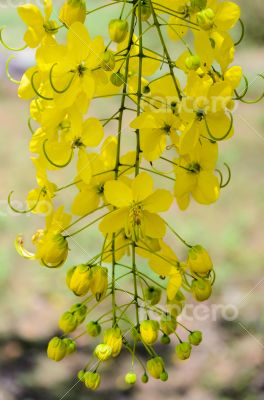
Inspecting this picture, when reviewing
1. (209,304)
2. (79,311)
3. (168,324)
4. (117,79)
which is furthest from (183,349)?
(209,304)

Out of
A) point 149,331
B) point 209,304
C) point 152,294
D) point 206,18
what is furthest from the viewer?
point 209,304

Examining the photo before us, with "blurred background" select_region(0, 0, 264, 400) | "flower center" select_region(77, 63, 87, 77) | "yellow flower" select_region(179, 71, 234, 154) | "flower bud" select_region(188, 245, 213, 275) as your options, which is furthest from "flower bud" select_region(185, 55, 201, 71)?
"blurred background" select_region(0, 0, 264, 400)

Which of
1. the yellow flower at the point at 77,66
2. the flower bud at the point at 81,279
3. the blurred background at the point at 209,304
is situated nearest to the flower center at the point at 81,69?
the yellow flower at the point at 77,66

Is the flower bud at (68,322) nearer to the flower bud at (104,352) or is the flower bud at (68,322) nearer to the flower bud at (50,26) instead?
the flower bud at (104,352)

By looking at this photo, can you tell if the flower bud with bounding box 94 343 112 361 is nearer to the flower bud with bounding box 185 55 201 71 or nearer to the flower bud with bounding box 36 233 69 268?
the flower bud with bounding box 36 233 69 268

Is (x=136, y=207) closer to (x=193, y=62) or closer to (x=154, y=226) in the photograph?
(x=154, y=226)

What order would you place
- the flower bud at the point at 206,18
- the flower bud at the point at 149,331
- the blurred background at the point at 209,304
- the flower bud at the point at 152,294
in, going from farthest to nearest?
the blurred background at the point at 209,304, the flower bud at the point at 152,294, the flower bud at the point at 149,331, the flower bud at the point at 206,18

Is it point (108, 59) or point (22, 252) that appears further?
point (22, 252)
